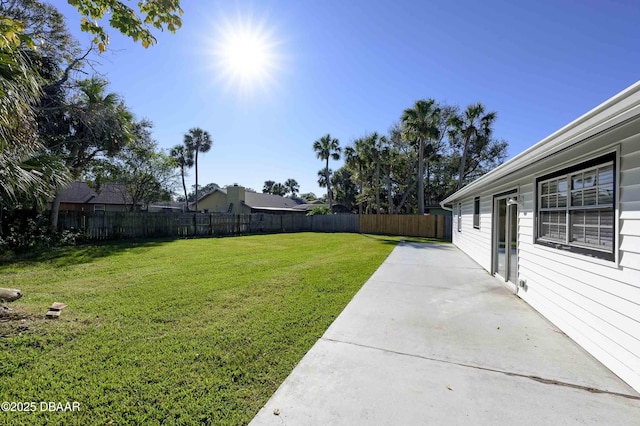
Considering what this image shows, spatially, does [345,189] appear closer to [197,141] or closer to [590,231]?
[197,141]

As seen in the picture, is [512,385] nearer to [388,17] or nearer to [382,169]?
[388,17]

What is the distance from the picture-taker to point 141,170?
18266 millimetres

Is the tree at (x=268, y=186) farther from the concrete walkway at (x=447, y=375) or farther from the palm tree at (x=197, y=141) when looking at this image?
the concrete walkway at (x=447, y=375)

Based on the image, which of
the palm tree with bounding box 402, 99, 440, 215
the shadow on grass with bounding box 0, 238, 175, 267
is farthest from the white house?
the palm tree with bounding box 402, 99, 440, 215

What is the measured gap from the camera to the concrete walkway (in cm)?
197

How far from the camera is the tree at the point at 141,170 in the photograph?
586 inches

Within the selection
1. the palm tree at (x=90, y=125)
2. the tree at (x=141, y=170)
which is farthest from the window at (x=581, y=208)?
the tree at (x=141, y=170)

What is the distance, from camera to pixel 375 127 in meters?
22.7

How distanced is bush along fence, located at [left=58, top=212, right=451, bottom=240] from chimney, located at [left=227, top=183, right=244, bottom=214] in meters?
7.60

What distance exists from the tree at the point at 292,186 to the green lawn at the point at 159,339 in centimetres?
→ 5259

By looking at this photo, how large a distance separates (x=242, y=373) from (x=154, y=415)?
70cm

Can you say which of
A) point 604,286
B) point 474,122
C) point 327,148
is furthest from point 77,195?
point 474,122

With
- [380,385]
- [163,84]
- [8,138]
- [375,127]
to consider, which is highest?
[375,127]

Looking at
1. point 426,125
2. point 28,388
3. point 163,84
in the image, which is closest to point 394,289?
point 28,388
